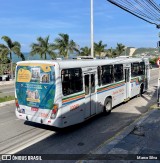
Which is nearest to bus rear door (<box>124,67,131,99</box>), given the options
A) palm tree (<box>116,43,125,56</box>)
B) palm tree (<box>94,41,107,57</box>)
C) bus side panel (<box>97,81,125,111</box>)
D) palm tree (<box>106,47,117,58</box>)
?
bus side panel (<box>97,81,125,111</box>)

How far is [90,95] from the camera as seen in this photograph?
409 inches

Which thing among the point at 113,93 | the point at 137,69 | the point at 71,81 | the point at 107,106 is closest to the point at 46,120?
the point at 71,81

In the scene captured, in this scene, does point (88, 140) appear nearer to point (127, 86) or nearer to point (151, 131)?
point (151, 131)

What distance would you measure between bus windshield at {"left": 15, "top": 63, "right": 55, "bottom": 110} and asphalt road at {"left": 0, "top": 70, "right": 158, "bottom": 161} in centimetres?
113

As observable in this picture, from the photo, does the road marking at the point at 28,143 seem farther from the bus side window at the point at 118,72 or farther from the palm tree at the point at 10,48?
the palm tree at the point at 10,48

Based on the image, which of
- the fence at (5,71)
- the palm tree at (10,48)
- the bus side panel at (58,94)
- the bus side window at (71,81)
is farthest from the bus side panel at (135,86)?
the palm tree at (10,48)

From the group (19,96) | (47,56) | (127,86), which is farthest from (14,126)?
(47,56)

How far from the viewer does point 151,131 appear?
8773 millimetres

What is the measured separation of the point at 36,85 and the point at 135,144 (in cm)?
404

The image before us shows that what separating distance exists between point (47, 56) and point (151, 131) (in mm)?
32321

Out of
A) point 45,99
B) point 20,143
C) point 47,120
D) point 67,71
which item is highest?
point 67,71

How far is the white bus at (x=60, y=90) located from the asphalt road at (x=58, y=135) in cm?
51

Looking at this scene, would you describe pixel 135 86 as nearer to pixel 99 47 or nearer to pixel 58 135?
pixel 58 135

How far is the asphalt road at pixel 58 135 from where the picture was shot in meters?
7.80
